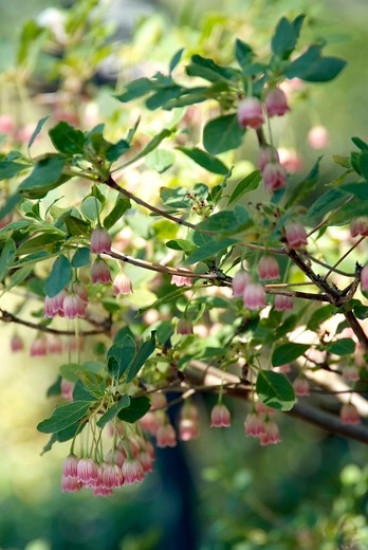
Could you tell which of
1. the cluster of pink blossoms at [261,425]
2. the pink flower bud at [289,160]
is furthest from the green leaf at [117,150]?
the pink flower bud at [289,160]

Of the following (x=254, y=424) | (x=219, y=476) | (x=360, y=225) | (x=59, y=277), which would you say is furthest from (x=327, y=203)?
(x=219, y=476)

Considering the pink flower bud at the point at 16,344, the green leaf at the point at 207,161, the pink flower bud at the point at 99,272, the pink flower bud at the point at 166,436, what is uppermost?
the green leaf at the point at 207,161

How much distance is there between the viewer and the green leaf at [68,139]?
812 millimetres

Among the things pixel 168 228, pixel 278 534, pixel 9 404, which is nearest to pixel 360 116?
pixel 9 404

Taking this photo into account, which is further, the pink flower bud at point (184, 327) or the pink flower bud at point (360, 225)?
the pink flower bud at point (184, 327)

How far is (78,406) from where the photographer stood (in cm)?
98

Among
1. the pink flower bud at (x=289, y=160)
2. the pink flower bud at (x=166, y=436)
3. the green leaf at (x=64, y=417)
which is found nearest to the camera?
the green leaf at (x=64, y=417)

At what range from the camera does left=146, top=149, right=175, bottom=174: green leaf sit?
3.70ft

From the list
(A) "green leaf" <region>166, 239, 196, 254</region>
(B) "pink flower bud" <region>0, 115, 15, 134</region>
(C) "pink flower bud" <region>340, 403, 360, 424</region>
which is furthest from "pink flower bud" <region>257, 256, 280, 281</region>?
(B) "pink flower bud" <region>0, 115, 15, 134</region>

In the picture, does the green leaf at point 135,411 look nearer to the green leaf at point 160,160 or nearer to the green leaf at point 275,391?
the green leaf at point 275,391

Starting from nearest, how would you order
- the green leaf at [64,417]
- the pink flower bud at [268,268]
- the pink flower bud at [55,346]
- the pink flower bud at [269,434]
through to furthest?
the pink flower bud at [268,268] → the green leaf at [64,417] → the pink flower bud at [269,434] → the pink flower bud at [55,346]

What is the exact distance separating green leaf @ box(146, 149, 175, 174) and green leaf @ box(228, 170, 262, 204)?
0.18 metres

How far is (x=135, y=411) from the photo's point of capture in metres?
1.02

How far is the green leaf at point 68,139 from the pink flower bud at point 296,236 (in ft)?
0.62
